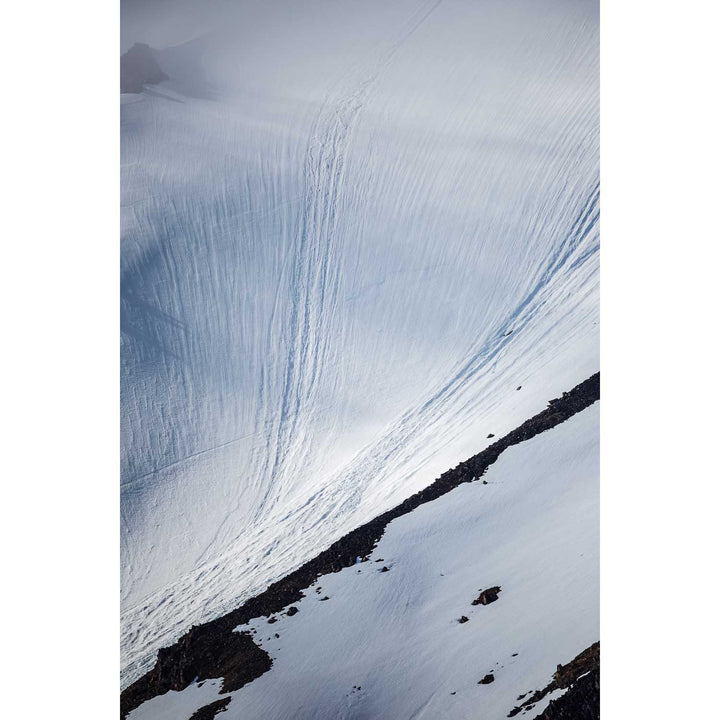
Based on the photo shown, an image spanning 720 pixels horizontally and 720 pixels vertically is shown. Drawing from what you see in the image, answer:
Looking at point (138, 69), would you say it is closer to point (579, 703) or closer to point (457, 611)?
point (457, 611)

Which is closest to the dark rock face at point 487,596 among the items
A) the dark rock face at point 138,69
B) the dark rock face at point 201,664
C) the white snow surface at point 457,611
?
the white snow surface at point 457,611

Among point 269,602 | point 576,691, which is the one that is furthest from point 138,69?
point 576,691

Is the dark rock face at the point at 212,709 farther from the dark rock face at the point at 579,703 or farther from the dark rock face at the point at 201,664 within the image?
the dark rock face at the point at 579,703

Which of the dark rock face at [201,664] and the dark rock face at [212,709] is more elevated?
the dark rock face at [201,664]

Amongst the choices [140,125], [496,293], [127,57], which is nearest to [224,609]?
[496,293]

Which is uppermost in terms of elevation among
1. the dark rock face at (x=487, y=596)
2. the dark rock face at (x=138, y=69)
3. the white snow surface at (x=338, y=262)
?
the dark rock face at (x=138, y=69)

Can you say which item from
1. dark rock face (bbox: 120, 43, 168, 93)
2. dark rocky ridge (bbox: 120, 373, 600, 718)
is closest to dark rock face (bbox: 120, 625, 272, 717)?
dark rocky ridge (bbox: 120, 373, 600, 718)
